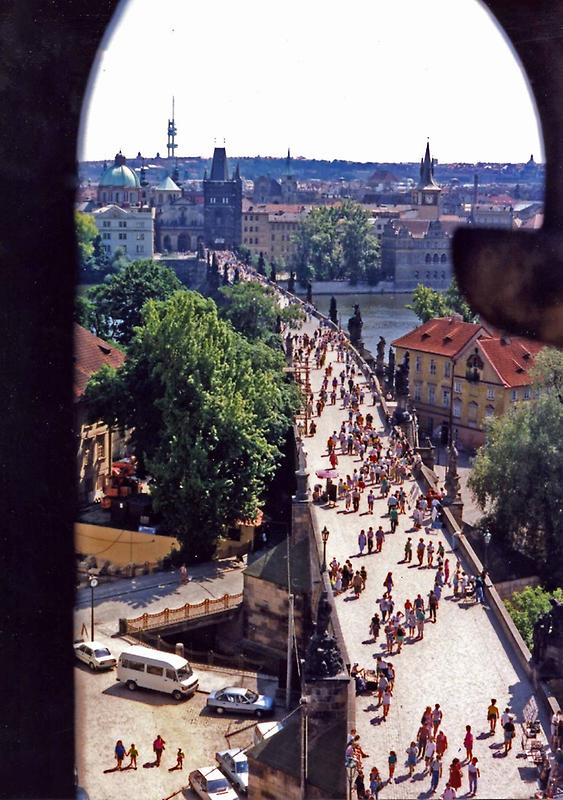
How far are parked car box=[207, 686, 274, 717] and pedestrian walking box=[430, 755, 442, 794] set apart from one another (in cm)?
315

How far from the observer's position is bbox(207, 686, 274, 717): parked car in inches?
320

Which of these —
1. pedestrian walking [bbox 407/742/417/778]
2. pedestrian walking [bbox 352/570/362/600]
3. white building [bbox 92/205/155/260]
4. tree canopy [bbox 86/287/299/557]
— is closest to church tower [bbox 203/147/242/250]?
white building [bbox 92/205/155/260]

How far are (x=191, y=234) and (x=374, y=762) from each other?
48869 millimetres

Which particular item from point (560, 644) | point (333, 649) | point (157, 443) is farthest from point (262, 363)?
point (333, 649)

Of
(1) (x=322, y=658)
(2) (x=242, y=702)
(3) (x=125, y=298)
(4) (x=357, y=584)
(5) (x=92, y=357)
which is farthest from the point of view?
(3) (x=125, y=298)

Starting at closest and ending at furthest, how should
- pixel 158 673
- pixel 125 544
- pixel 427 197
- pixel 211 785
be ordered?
pixel 211 785, pixel 158 673, pixel 125 544, pixel 427 197

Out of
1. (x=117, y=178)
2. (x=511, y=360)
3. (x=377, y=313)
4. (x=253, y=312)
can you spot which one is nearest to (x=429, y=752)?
(x=511, y=360)

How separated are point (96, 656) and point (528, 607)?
3122mm

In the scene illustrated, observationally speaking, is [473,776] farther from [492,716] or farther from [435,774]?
[492,716]

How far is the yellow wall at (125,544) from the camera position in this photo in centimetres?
1091

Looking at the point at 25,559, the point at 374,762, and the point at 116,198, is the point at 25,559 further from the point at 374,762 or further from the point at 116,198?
the point at 116,198

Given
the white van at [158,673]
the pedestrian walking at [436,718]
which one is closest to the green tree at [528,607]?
the white van at [158,673]

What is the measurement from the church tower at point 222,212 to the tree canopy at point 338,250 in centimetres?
715

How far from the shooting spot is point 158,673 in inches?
337
